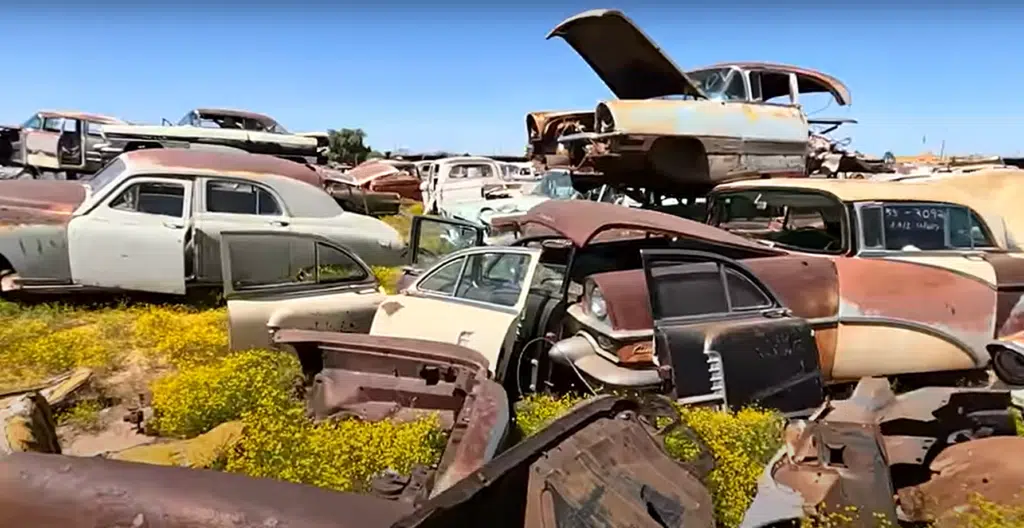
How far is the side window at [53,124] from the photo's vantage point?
16.0m

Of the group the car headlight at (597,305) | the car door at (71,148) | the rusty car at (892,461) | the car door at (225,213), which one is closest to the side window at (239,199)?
the car door at (225,213)

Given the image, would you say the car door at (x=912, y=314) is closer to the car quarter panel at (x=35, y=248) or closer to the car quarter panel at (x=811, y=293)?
the car quarter panel at (x=811, y=293)

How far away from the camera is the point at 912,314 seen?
5418mm

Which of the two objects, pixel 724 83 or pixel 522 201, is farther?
pixel 522 201

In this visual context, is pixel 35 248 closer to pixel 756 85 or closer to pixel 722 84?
pixel 722 84

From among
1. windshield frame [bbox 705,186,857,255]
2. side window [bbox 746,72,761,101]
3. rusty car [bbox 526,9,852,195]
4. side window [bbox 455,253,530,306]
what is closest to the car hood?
side window [bbox 455,253,530,306]

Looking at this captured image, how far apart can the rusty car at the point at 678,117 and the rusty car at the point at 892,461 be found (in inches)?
198

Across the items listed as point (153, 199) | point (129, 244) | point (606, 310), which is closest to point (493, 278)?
point (606, 310)

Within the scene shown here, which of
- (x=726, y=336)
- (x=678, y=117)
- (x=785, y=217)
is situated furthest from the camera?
(x=678, y=117)

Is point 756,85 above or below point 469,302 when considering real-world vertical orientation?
above

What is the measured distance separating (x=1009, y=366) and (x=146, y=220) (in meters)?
7.93

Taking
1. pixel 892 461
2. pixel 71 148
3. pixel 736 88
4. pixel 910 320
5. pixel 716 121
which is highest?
pixel 736 88

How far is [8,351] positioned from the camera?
6.47 meters

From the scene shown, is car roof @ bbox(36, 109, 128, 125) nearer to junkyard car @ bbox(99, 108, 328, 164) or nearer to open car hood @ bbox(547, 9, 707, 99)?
junkyard car @ bbox(99, 108, 328, 164)
